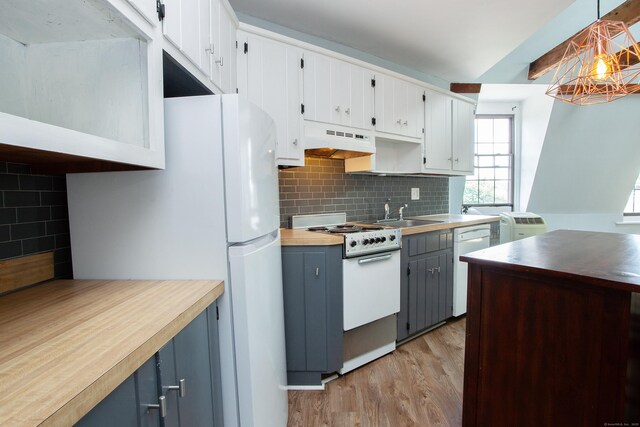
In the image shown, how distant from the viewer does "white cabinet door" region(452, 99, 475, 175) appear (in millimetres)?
3451

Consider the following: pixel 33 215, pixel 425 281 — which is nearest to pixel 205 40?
pixel 33 215

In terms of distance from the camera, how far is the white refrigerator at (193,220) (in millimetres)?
1174

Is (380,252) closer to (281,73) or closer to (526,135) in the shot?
(281,73)

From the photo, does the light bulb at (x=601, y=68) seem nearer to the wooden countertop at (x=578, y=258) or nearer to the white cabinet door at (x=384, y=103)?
the wooden countertop at (x=578, y=258)

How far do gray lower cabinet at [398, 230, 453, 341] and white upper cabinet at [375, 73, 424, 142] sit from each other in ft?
3.27

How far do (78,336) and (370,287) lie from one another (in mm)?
1729

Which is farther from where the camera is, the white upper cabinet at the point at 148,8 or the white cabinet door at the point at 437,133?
the white cabinet door at the point at 437,133

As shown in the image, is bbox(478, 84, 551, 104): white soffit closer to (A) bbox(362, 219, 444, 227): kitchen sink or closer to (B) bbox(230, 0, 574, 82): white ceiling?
(B) bbox(230, 0, 574, 82): white ceiling

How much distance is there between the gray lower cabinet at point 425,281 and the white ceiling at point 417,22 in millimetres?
1699

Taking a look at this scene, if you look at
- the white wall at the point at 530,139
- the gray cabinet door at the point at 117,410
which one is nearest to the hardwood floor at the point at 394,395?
the gray cabinet door at the point at 117,410

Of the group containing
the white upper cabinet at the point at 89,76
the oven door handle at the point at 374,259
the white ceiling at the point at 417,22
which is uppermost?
the white ceiling at the point at 417,22

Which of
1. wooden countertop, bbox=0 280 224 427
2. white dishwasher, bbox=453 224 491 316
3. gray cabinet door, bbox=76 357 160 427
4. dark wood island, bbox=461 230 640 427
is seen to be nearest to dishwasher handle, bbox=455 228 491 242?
white dishwasher, bbox=453 224 491 316

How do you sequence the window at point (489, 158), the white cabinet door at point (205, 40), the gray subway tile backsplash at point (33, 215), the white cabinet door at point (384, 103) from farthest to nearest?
the window at point (489, 158) < the white cabinet door at point (384, 103) < the white cabinet door at point (205, 40) < the gray subway tile backsplash at point (33, 215)

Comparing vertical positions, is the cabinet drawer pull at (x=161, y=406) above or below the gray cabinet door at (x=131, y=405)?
below
